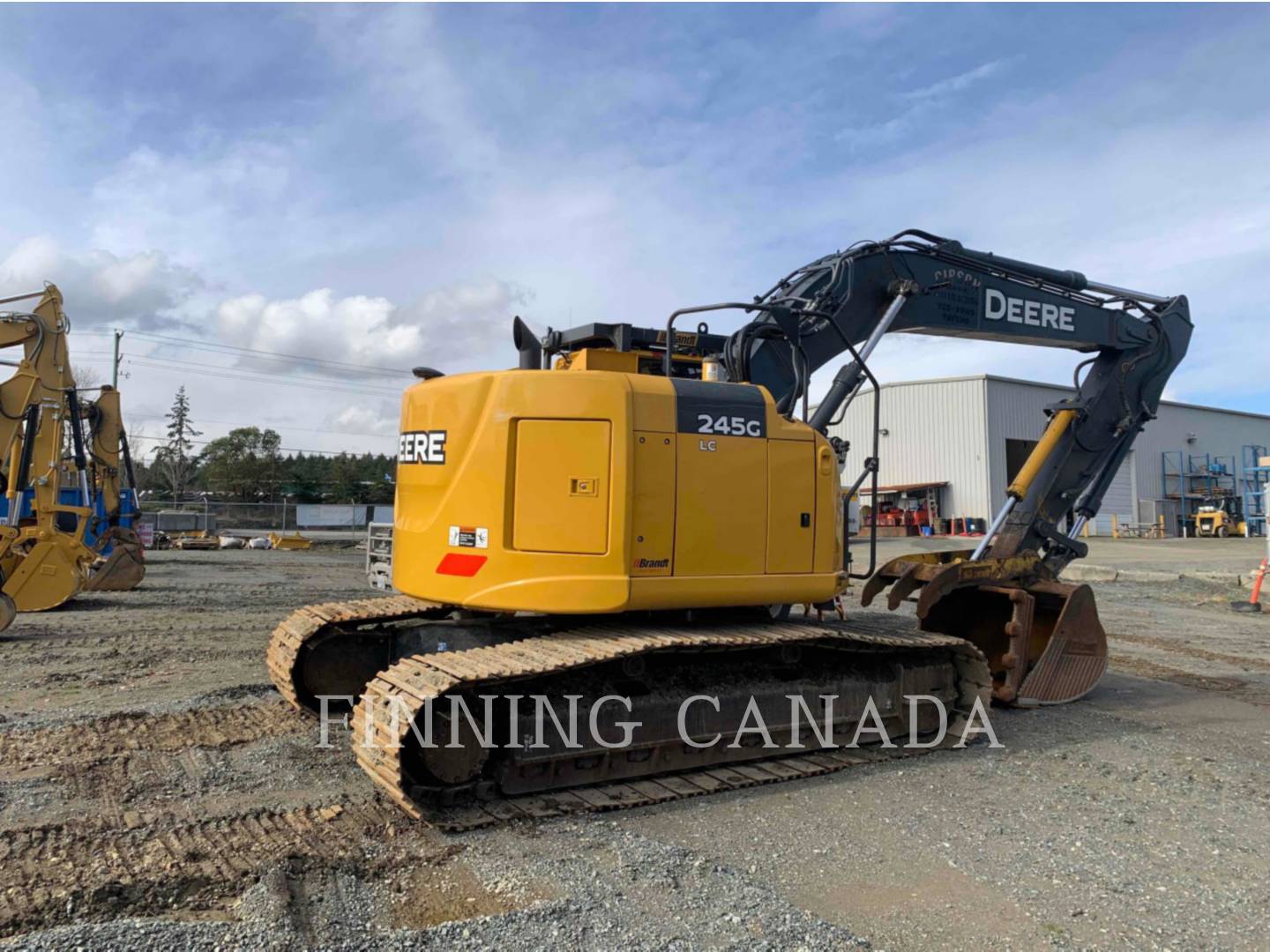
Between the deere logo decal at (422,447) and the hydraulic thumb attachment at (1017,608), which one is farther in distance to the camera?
the hydraulic thumb attachment at (1017,608)

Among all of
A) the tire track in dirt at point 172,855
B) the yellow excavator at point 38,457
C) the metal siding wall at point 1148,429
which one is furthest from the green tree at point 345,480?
the tire track in dirt at point 172,855

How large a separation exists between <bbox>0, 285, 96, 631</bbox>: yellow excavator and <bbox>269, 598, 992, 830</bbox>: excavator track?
7.54m

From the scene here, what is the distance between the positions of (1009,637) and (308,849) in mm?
5559

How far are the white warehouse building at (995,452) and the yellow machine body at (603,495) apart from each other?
32.8 m

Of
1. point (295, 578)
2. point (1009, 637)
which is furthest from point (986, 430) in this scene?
point (1009, 637)

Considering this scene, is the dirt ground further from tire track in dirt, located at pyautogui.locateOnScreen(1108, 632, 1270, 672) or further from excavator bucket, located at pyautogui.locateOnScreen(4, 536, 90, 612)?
excavator bucket, located at pyautogui.locateOnScreen(4, 536, 90, 612)

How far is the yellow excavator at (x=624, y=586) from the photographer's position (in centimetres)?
484

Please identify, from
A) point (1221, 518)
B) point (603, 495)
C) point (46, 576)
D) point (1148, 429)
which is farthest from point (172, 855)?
point (1148, 429)

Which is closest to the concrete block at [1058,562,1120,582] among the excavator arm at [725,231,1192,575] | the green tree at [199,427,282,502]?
the excavator arm at [725,231,1192,575]

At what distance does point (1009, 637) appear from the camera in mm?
7371

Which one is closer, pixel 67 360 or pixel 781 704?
pixel 781 704

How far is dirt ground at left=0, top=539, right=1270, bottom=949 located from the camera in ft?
11.4

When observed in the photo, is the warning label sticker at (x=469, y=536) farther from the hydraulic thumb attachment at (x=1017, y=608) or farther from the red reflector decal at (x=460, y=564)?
the hydraulic thumb attachment at (x=1017, y=608)

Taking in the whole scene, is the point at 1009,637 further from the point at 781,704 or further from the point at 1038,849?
Result: the point at 1038,849
